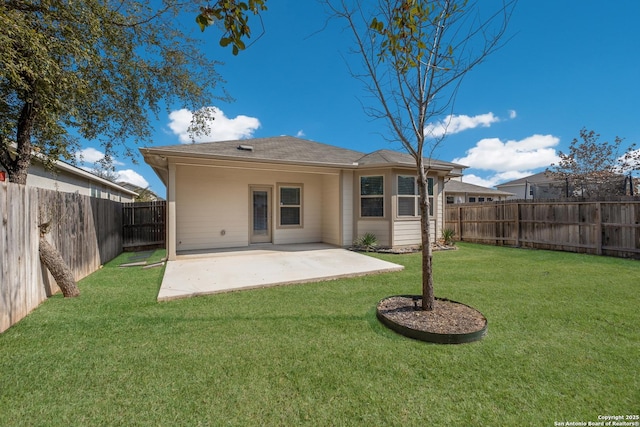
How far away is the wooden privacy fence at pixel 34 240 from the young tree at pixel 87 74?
0.31 metres

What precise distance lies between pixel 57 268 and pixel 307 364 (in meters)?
4.17

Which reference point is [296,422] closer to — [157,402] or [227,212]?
[157,402]

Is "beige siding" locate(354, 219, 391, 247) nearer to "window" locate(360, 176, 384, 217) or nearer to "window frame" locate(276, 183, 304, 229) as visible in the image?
"window" locate(360, 176, 384, 217)

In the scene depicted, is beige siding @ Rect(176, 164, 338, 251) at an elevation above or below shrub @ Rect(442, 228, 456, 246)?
above

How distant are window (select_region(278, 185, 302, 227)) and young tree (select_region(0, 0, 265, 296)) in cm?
426

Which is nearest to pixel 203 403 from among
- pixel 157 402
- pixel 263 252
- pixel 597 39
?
pixel 157 402

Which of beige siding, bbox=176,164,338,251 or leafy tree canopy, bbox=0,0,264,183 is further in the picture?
beige siding, bbox=176,164,338,251

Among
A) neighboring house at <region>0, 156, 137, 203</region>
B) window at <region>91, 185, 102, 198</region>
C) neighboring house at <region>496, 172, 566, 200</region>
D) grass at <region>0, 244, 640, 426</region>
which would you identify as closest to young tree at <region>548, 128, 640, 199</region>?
neighboring house at <region>496, 172, 566, 200</region>

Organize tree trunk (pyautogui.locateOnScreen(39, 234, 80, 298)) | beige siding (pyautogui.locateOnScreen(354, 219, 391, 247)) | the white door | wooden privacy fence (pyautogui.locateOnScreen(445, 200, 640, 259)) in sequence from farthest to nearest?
the white door < beige siding (pyautogui.locateOnScreen(354, 219, 391, 247)) < wooden privacy fence (pyautogui.locateOnScreen(445, 200, 640, 259)) < tree trunk (pyautogui.locateOnScreen(39, 234, 80, 298))

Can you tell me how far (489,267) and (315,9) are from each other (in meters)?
A: 6.00

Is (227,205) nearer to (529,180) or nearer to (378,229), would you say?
(378,229)

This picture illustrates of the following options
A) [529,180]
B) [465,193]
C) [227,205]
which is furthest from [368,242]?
[529,180]

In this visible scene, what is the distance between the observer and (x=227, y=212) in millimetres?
8750

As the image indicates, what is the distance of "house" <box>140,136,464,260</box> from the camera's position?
819cm
